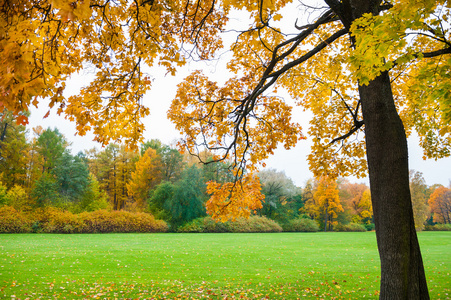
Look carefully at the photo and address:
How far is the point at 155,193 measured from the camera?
107 feet

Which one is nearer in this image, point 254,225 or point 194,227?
point 194,227

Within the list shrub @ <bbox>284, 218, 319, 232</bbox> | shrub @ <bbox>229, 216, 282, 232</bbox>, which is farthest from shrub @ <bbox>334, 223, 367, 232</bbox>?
shrub @ <bbox>229, 216, 282, 232</bbox>

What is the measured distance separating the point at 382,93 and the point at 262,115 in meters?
3.22

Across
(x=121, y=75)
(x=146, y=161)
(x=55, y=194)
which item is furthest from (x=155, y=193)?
(x=121, y=75)

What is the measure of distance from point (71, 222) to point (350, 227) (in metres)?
37.8

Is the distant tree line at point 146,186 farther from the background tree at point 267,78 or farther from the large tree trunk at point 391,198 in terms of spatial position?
the large tree trunk at point 391,198

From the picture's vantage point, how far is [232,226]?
31.8 metres

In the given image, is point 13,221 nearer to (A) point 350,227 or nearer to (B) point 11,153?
(B) point 11,153

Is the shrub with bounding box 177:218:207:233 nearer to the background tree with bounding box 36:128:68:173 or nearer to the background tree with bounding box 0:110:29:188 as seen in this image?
the background tree with bounding box 36:128:68:173

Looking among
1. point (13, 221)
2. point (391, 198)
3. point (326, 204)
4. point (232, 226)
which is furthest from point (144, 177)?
point (391, 198)

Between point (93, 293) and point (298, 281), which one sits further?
point (298, 281)

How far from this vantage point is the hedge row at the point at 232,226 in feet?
101

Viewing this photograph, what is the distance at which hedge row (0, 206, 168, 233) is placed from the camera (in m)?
23.1

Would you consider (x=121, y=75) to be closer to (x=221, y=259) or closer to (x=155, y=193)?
(x=221, y=259)
